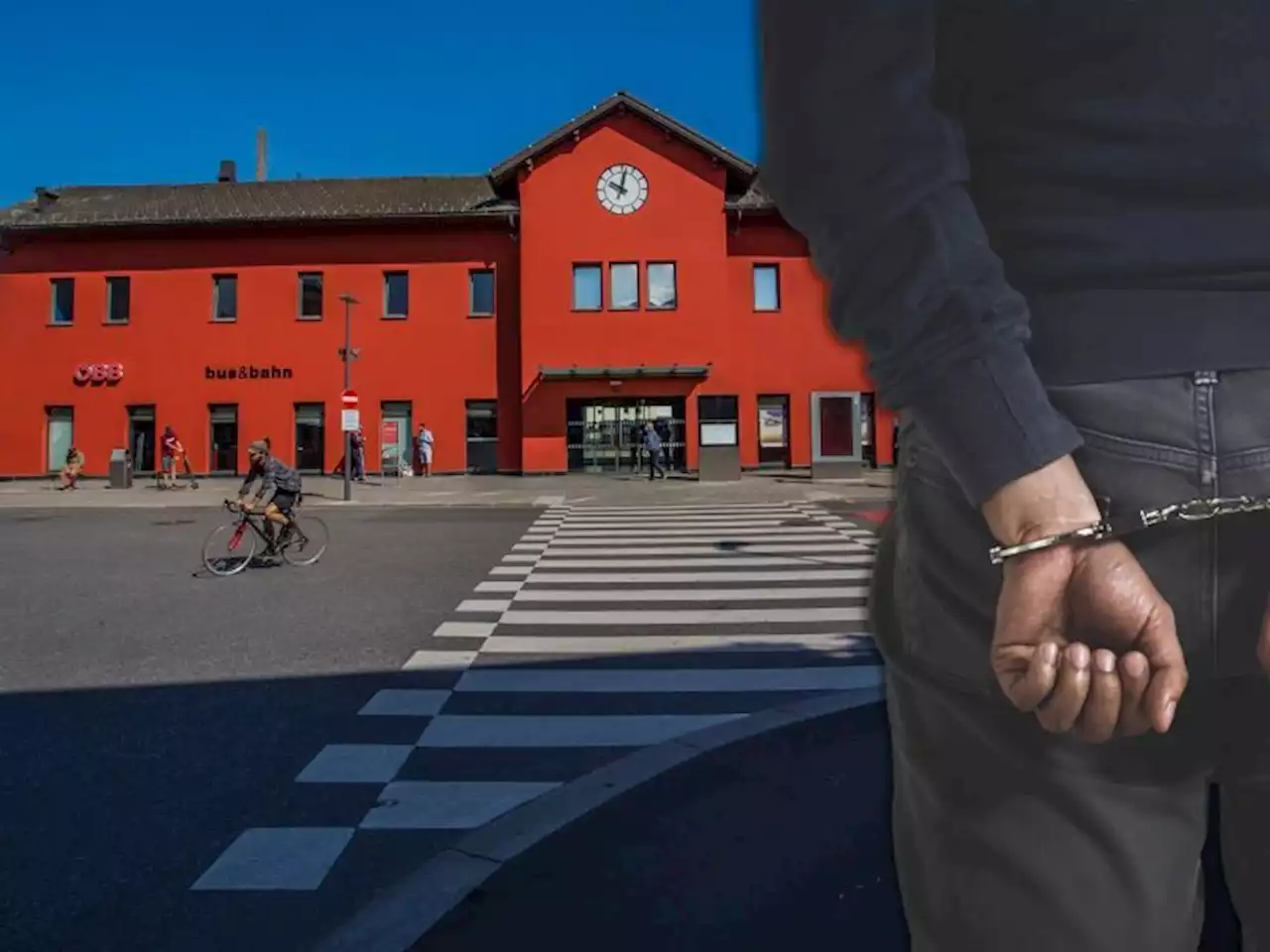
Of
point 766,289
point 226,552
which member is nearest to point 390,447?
point 766,289

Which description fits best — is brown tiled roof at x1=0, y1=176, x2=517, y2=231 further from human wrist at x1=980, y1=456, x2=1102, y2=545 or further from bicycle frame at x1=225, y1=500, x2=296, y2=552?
human wrist at x1=980, y1=456, x2=1102, y2=545

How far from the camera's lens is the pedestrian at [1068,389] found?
0.99 metres

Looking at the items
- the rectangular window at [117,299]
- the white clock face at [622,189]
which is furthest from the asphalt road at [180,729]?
the rectangular window at [117,299]

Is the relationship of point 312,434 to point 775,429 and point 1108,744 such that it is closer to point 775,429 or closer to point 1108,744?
point 775,429

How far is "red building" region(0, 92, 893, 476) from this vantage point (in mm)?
31078

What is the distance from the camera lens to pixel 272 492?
41.0 ft

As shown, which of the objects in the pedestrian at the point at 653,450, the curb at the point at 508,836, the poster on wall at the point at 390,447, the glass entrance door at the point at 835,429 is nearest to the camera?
the curb at the point at 508,836

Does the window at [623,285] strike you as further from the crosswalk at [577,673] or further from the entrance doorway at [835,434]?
the crosswalk at [577,673]

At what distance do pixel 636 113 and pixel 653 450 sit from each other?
10995mm

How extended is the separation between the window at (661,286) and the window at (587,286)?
1.57 metres

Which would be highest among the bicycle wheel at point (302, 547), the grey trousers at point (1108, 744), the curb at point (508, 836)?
the grey trousers at point (1108, 744)

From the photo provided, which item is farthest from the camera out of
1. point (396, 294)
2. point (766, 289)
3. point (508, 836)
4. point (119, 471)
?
point (396, 294)

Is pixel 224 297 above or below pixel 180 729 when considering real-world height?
above

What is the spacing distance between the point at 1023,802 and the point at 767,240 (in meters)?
31.2
